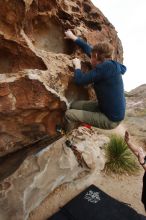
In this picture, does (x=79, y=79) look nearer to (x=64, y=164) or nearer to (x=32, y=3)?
(x=32, y=3)

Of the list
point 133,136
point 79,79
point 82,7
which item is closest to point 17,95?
point 79,79

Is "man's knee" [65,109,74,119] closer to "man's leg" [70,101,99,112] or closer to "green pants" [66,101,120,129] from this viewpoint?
"green pants" [66,101,120,129]

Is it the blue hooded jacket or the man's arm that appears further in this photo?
the man's arm

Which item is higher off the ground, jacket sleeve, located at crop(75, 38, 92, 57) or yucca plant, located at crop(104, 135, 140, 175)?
jacket sleeve, located at crop(75, 38, 92, 57)

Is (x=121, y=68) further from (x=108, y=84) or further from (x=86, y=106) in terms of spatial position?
(x=86, y=106)

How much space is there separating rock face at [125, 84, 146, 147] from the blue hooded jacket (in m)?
5.97

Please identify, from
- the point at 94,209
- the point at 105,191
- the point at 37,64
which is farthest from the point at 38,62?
the point at 105,191

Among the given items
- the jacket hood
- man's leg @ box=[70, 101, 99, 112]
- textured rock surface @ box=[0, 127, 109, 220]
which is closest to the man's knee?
man's leg @ box=[70, 101, 99, 112]

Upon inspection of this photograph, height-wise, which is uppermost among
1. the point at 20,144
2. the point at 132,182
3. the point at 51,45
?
the point at 51,45

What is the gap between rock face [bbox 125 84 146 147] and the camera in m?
10.5

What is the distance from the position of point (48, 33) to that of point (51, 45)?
20 centimetres

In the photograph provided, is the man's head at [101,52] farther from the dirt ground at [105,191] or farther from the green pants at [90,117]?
the dirt ground at [105,191]

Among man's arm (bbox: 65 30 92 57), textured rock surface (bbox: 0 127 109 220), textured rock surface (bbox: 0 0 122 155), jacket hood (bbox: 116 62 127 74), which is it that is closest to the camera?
textured rock surface (bbox: 0 0 122 155)

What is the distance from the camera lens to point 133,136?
10.3 m
